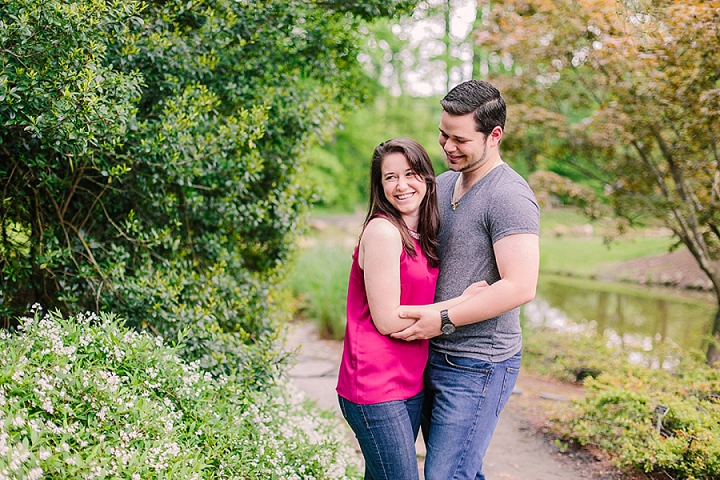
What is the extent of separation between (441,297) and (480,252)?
9.0 inches

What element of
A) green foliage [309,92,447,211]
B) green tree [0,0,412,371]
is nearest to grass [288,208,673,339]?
green tree [0,0,412,371]

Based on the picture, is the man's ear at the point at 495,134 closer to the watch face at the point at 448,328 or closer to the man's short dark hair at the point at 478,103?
the man's short dark hair at the point at 478,103

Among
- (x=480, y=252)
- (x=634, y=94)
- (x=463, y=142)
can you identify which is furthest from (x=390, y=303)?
(x=634, y=94)

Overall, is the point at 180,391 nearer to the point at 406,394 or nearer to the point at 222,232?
the point at 406,394

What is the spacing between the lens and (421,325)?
2.18 m

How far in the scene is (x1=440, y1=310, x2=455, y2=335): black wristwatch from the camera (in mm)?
2188

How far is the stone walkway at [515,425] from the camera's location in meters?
3.79

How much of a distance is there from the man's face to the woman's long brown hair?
94 millimetres

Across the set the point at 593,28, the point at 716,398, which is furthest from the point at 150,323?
the point at 593,28

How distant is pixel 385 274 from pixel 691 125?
3.52m

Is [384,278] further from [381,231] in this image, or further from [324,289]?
[324,289]

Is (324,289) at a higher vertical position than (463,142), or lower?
lower

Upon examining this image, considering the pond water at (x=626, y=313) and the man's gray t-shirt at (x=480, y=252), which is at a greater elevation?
the man's gray t-shirt at (x=480, y=252)

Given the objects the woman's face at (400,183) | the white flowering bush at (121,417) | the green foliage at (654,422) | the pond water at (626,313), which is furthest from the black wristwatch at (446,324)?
the pond water at (626,313)
